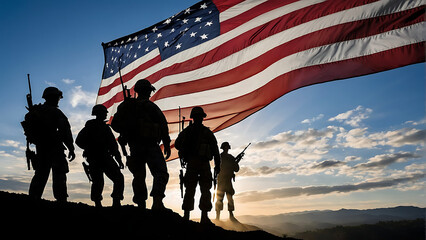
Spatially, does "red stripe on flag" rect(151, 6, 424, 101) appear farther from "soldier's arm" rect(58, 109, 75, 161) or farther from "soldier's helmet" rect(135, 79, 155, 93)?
"soldier's arm" rect(58, 109, 75, 161)

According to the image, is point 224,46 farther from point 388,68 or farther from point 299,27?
point 388,68

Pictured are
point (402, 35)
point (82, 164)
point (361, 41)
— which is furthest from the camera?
point (82, 164)

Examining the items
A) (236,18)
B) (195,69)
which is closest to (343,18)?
(236,18)

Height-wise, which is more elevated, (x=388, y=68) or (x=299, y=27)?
(x=299, y=27)

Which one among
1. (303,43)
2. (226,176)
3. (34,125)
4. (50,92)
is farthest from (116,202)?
(226,176)

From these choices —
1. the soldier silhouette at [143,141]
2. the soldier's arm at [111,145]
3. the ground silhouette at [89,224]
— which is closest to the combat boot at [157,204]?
the soldier silhouette at [143,141]

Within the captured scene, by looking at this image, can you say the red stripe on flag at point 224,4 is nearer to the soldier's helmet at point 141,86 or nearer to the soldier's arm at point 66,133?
the soldier's helmet at point 141,86

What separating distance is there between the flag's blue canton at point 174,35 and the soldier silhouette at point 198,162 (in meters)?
2.94

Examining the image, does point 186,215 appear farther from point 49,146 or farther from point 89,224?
point 49,146

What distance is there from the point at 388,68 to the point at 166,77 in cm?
494

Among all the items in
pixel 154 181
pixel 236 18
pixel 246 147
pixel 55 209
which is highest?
pixel 236 18

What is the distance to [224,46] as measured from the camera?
7.05 m

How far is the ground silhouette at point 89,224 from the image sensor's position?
2994 mm

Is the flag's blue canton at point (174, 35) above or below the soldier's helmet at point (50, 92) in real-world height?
above
